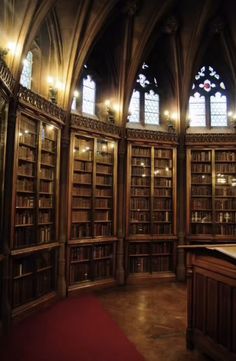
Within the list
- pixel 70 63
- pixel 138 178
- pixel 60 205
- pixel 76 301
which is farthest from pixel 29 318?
pixel 70 63

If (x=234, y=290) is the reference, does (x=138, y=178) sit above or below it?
above

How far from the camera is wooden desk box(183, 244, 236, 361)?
337cm

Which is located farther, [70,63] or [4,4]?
[70,63]

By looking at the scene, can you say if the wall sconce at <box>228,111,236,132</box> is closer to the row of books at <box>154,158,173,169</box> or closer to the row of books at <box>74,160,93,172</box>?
the row of books at <box>154,158,173,169</box>

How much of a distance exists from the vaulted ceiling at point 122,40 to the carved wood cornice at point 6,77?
0.69 feet

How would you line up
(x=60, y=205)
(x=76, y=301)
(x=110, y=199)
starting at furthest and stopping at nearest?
1. (x=110, y=199)
2. (x=60, y=205)
3. (x=76, y=301)

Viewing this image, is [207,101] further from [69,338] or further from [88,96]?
[69,338]

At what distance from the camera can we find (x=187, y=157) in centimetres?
858

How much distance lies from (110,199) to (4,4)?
4376 millimetres

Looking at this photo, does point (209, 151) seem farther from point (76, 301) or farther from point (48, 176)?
point (76, 301)

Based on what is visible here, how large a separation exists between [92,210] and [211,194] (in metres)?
3.19

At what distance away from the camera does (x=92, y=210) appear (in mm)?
7281

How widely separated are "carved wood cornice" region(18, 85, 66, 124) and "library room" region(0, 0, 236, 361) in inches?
1.2

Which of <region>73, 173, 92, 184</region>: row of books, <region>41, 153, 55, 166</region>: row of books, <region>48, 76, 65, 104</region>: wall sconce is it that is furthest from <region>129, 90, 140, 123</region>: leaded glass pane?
<region>41, 153, 55, 166</region>: row of books
